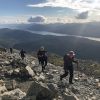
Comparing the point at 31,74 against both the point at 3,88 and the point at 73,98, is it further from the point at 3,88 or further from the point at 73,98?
the point at 73,98

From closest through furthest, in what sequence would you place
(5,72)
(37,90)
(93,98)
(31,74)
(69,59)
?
(37,90) < (93,98) < (69,59) < (31,74) < (5,72)

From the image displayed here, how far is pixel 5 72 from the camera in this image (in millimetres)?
23234

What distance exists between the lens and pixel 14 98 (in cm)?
1298

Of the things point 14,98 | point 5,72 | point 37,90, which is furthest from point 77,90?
point 5,72

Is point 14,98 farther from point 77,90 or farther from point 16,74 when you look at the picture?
point 16,74

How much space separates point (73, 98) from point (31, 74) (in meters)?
8.24

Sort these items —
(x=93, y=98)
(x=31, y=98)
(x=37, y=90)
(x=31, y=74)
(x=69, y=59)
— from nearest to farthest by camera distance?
(x=31, y=98) < (x=37, y=90) < (x=93, y=98) < (x=69, y=59) < (x=31, y=74)

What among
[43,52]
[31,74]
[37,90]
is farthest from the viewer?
[43,52]

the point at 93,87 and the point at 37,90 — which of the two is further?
the point at 93,87

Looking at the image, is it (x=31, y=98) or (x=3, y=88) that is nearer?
(x=31, y=98)

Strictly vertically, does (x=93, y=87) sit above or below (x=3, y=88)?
below

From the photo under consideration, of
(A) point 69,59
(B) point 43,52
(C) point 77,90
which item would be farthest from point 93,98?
(B) point 43,52

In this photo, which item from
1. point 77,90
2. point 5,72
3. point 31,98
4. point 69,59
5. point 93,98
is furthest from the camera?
point 5,72

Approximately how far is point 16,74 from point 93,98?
7668mm
